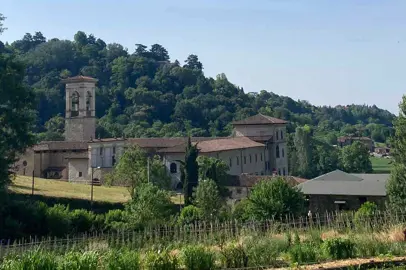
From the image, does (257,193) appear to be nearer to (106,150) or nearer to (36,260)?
(36,260)

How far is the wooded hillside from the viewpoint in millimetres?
85588

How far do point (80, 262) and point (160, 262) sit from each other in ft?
5.99

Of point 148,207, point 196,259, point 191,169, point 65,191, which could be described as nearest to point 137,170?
point 191,169

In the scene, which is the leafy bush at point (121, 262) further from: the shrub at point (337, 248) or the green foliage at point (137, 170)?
the green foliage at point (137, 170)

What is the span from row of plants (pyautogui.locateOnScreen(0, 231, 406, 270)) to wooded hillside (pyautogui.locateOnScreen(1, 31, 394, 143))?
192ft

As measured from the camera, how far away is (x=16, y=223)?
24.1m

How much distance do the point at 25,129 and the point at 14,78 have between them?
2.40 meters

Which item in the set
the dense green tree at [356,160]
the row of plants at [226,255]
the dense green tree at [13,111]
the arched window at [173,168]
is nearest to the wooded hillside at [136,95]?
the dense green tree at [356,160]

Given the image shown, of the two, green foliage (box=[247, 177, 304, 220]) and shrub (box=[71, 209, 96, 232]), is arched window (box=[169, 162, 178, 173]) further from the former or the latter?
green foliage (box=[247, 177, 304, 220])

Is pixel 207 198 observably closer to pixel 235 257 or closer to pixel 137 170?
pixel 137 170

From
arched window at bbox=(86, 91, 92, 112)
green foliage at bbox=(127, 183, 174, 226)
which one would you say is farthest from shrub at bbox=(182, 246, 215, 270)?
arched window at bbox=(86, 91, 92, 112)

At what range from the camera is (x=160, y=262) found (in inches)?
501

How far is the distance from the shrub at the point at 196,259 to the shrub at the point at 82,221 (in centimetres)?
1303

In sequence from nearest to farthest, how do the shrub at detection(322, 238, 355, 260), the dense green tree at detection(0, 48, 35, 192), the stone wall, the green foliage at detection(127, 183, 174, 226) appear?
1. the shrub at detection(322, 238, 355, 260)
2. the green foliage at detection(127, 183, 174, 226)
3. the dense green tree at detection(0, 48, 35, 192)
4. the stone wall
